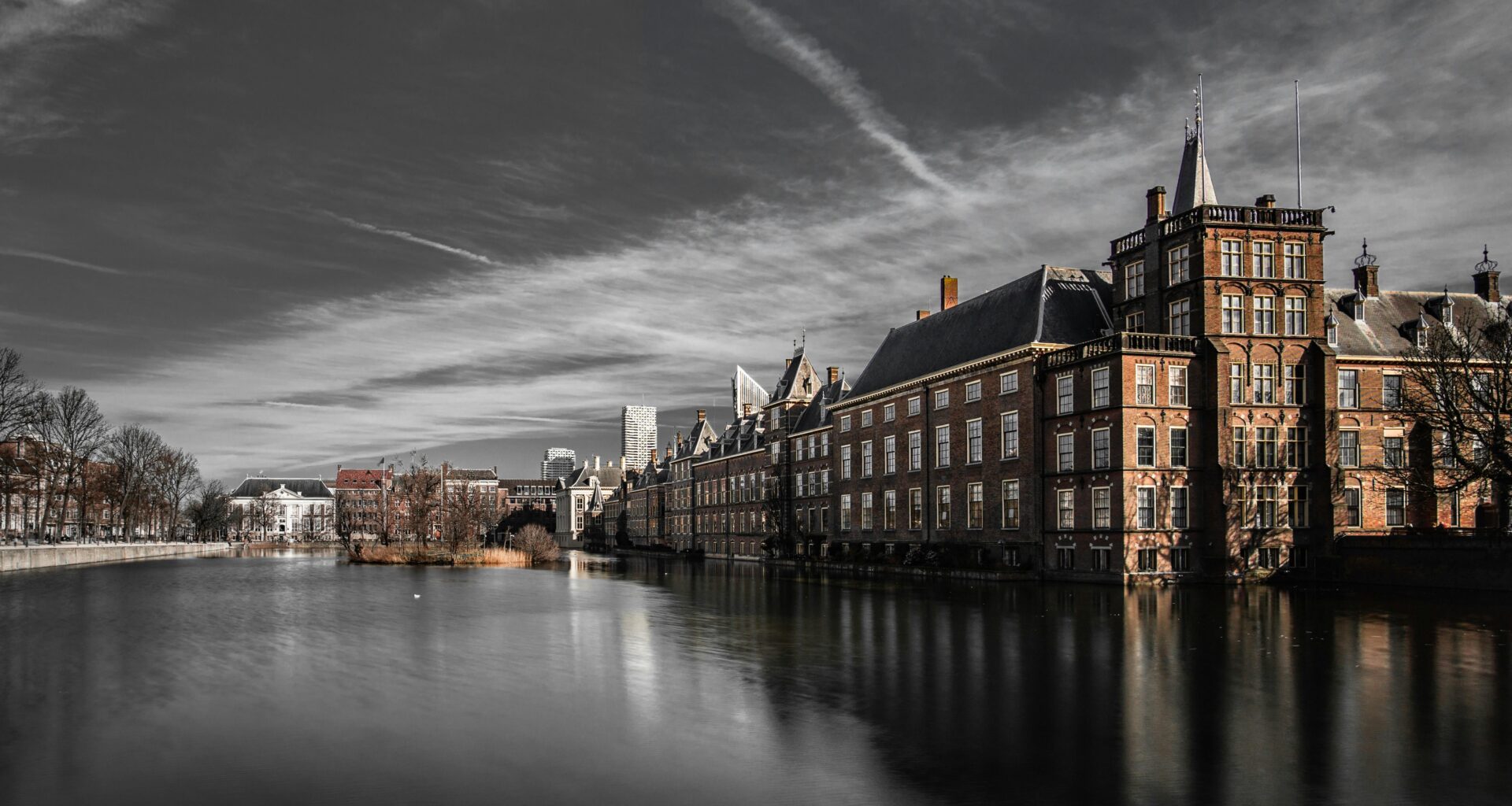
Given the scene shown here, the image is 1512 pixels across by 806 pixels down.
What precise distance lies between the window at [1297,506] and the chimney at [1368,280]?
13.1 metres

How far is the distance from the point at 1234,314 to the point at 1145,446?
764cm

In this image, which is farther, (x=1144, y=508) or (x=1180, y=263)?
(x=1180, y=263)

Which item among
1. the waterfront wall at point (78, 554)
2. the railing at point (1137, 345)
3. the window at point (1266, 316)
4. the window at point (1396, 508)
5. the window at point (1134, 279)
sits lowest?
the waterfront wall at point (78, 554)

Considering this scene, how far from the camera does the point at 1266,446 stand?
47.3 meters

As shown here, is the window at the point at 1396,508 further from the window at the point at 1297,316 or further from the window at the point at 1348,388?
the window at the point at 1297,316

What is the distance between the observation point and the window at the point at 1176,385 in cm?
4666

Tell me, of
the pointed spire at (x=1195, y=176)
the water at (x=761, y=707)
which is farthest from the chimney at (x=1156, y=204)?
the water at (x=761, y=707)

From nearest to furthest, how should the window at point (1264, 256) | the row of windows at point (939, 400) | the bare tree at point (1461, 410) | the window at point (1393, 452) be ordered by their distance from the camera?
the bare tree at point (1461, 410) < the window at point (1264, 256) < the window at point (1393, 452) < the row of windows at point (939, 400)

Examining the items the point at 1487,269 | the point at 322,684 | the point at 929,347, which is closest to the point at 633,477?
the point at 929,347

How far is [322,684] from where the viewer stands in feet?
59.6

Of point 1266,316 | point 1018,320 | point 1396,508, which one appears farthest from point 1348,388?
point 1018,320

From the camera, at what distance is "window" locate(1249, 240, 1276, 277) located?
154 ft

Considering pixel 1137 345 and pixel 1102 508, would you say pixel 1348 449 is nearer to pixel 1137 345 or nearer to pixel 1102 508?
pixel 1137 345

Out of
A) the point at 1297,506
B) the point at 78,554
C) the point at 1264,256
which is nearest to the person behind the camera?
the point at 1264,256
